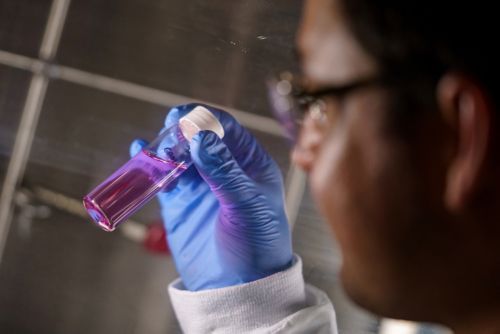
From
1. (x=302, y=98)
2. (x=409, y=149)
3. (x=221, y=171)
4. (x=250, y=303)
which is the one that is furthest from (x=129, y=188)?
(x=409, y=149)

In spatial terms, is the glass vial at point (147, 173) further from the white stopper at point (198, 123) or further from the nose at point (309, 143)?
the nose at point (309, 143)

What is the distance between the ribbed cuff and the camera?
3.07 ft

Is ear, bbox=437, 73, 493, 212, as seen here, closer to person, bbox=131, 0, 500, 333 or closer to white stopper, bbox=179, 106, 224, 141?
person, bbox=131, 0, 500, 333

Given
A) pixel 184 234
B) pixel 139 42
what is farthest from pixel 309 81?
pixel 139 42

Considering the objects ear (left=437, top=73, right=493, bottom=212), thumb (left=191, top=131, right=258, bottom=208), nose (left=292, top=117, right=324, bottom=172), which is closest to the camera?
ear (left=437, top=73, right=493, bottom=212)

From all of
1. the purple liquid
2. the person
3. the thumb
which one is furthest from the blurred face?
the purple liquid

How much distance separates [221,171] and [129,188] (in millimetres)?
152

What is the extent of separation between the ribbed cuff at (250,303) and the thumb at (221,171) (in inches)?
5.7

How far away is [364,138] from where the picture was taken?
1.71ft

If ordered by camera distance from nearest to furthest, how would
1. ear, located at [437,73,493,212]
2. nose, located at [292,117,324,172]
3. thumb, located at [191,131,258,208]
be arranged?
ear, located at [437,73,493,212] < nose, located at [292,117,324,172] < thumb, located at [191,131,258,208]

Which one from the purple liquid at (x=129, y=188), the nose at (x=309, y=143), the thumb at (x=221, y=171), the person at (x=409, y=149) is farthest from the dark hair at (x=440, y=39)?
the purple liquid at (x=129, y=188)

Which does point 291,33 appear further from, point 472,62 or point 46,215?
point 46,215

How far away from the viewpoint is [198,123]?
34.4 inches

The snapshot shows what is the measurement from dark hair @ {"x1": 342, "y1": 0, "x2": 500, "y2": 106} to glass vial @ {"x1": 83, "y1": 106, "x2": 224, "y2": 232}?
43 centimetres
